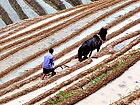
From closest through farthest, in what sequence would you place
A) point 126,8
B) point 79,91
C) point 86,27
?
point 79,91, point 86,27, point 126,8

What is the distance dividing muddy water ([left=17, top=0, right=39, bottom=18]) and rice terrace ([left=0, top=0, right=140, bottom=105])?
449 inches

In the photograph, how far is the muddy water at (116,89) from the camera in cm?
771

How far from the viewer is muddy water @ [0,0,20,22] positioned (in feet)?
115

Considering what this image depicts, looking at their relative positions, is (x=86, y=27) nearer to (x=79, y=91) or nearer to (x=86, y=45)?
(x=86, y=45)

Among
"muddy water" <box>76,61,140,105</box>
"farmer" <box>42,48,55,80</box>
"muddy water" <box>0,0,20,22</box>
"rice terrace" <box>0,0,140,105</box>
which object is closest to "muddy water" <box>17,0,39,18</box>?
"muddy water" <box>0,0,20,22</box>

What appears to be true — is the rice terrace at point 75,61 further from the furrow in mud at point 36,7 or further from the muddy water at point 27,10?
the furrow in mud at point 36,7

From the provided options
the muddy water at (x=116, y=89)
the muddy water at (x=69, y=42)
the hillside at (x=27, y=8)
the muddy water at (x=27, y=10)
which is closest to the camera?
the muddy water at (x=116, y=89)

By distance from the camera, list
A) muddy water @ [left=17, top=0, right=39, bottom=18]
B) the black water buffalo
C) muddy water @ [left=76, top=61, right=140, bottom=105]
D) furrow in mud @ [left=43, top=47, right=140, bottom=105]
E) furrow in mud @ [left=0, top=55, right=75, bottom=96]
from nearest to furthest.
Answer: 1. muddy water @ [left=76, top=61, right=140, bottom=105]
2. furrow in mud @ [left=43, top=47, right=140, bottom=105]
3. the black water buffalo
4. furrow in mud @ [left=0, top=55, right=75, bottom=96]
5. muddy water @ [left=17, top=0, right=39, bottom=18]

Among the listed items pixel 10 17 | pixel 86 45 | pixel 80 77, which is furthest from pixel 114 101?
pixel 10 17

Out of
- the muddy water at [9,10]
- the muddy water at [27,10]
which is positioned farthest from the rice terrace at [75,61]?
the muddy water at [27,10]

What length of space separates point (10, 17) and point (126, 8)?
20.4 meters

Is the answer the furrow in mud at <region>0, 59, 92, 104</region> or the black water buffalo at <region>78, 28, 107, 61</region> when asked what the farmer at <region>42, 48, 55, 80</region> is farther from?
the black water buffalo at <region>78, 28, 107, 61</region>

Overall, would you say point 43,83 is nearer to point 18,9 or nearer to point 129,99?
point 129,99

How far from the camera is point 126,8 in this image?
21.0m
